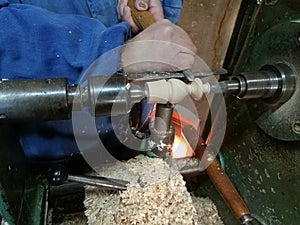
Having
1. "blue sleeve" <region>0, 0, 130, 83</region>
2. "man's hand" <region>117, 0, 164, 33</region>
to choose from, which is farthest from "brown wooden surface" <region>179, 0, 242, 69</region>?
"blue sleeve" <region>0, 0, 130, 83</region>

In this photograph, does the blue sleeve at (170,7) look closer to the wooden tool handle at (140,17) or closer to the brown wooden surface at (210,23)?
the wooden tool handle at (140,17)

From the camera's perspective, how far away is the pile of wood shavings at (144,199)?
1.98 ft

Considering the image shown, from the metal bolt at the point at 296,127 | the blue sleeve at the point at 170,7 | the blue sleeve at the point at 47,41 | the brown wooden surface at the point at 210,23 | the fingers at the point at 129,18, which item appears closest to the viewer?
the blue sleeve at the point at 47,41

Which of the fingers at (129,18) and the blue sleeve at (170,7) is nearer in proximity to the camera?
the fingers at (129,18)

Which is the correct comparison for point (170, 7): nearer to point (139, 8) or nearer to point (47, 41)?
point (139, 8)

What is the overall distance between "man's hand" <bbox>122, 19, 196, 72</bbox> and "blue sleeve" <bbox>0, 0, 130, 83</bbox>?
4 centimetres

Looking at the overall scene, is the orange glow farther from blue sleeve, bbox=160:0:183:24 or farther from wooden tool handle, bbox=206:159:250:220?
blue sleeve, bbox=160:0:183:24

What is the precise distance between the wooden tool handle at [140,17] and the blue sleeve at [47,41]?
0.14m

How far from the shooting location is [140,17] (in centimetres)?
76

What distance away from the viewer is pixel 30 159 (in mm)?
737

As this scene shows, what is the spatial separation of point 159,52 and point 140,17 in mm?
231

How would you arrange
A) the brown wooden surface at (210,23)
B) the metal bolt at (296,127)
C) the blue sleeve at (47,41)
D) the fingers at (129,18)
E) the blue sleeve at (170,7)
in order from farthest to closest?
1. the brown wooden surface at (210,23)
2. the blue sleeve at (170,7)
3. the fingers at (129,18)
4. the metal bolt at (296,127)
5. the blue sleeve at (47,41)

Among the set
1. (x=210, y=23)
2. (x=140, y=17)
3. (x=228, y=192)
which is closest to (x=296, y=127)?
(x=228, y=192)

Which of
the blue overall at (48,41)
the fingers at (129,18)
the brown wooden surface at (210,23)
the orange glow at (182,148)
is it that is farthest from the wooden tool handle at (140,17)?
the brown wooden surface at (210,23)
